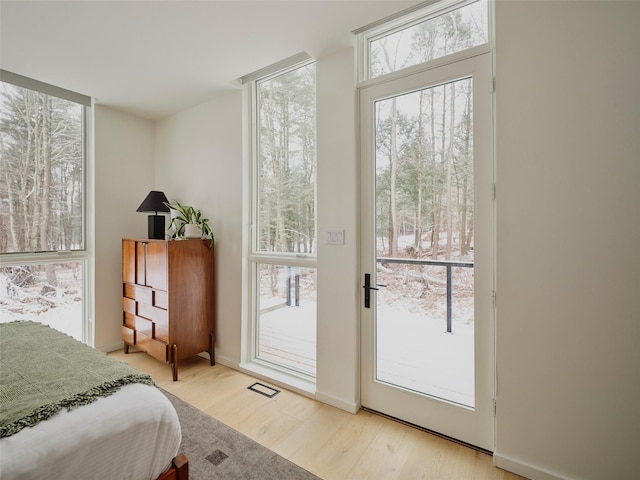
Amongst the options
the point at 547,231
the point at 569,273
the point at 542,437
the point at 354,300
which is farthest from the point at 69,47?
the point at 542,437

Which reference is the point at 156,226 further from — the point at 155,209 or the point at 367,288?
the point at 367,288

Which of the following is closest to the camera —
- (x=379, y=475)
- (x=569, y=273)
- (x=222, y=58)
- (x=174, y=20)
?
(x=569, y=273)

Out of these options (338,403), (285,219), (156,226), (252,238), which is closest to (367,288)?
(338,403)

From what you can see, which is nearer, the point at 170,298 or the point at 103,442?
the point at 103,442

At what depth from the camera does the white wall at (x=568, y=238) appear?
4.49 feet

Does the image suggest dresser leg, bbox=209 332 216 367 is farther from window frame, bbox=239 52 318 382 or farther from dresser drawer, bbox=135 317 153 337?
dresser drawer, bbox=135 317 153 337

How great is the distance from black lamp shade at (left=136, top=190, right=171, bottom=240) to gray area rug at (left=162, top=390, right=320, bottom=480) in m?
1.77

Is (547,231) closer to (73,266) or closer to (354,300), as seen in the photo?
(354,300)

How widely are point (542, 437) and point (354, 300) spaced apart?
1251 mm

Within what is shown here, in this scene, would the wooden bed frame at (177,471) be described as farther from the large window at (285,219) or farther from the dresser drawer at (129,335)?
the dresser drawer at (129,335)

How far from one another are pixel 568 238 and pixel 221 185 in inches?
109

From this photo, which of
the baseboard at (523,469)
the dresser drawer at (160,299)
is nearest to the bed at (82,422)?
the dresser drawer at (160,299)

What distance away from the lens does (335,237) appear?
227 centimetres

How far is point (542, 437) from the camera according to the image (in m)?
1.55
